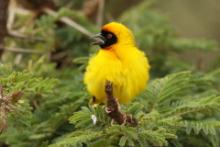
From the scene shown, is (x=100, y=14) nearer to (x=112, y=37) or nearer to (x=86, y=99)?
(x=112, y=37)

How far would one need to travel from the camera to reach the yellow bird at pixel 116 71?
392 centimetres

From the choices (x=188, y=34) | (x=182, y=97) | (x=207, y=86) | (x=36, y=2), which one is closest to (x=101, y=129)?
(x=182, y=97)

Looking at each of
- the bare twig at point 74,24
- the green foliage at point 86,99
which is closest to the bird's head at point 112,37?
the green foliage at point 86,99

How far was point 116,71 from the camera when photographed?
3928 millimetres

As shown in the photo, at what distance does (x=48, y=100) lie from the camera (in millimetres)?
4234

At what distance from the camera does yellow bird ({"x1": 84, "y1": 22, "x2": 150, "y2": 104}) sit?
3.92 meters

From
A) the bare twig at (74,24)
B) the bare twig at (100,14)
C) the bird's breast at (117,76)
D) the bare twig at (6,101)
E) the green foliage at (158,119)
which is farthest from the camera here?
the bare twig at (100,14)

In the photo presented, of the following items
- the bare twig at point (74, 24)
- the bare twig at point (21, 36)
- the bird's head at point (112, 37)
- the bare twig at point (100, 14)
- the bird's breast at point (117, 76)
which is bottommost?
the bird's breast at point (117, 76)

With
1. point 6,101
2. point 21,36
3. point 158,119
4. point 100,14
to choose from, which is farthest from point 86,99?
point 100,14

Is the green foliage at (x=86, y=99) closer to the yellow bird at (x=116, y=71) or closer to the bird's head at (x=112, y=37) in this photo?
the yellow bird at (x=116, y=71)

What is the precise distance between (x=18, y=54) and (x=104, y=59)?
1519mm

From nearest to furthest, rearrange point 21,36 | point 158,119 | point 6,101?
point 6,101
point 158,119
point 21,36

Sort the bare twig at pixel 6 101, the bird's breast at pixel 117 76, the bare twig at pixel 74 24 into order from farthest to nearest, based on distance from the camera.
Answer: the bare twig at pixel 74 24, the bird's breast at pixel 117 76, the bare twig at pixel 6 101

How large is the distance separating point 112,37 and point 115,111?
1025mm
